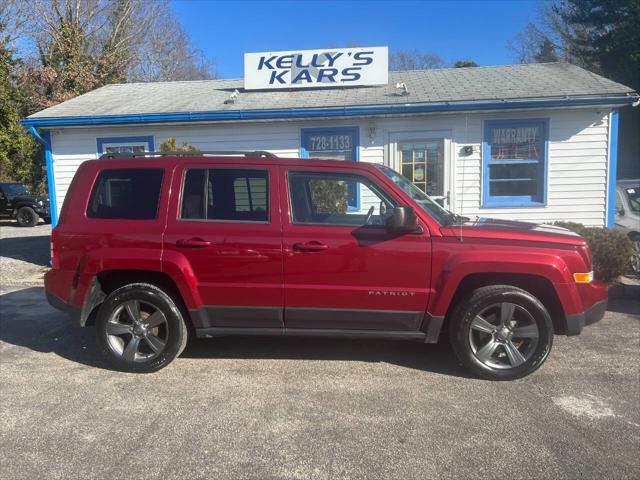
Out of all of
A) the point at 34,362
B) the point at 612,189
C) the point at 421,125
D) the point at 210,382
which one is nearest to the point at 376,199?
the point at 210,382

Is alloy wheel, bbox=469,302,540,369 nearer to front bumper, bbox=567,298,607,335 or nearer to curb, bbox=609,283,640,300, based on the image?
front bumper, bbox=567,298,607,335

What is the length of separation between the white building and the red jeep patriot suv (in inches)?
204

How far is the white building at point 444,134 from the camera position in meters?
9.24

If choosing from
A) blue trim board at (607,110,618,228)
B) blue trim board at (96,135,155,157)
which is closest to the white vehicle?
blue trim board at (607,110,618,228)

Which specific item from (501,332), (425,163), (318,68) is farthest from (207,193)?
(318,68)

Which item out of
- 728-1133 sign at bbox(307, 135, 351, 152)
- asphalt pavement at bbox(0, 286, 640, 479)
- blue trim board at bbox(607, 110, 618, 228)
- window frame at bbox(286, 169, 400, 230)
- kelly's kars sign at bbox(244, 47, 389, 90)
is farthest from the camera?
kelly's kars sign at bbox(244, 47, 389, 90)

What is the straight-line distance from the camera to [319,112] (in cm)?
935

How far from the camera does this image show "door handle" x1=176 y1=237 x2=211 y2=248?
4.27 m

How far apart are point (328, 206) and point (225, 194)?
916 mm

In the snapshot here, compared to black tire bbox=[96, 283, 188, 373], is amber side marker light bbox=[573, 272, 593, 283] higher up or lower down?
higher up

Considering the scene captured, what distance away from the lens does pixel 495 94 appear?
9.32 metres

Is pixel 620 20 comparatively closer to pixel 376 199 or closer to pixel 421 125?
pixel 421 125

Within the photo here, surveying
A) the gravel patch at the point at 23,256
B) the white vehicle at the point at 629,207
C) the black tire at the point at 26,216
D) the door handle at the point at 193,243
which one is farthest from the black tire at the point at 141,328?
the black tire at the point at 26,216

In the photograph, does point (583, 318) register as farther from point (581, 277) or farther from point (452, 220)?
point (452, 220)
